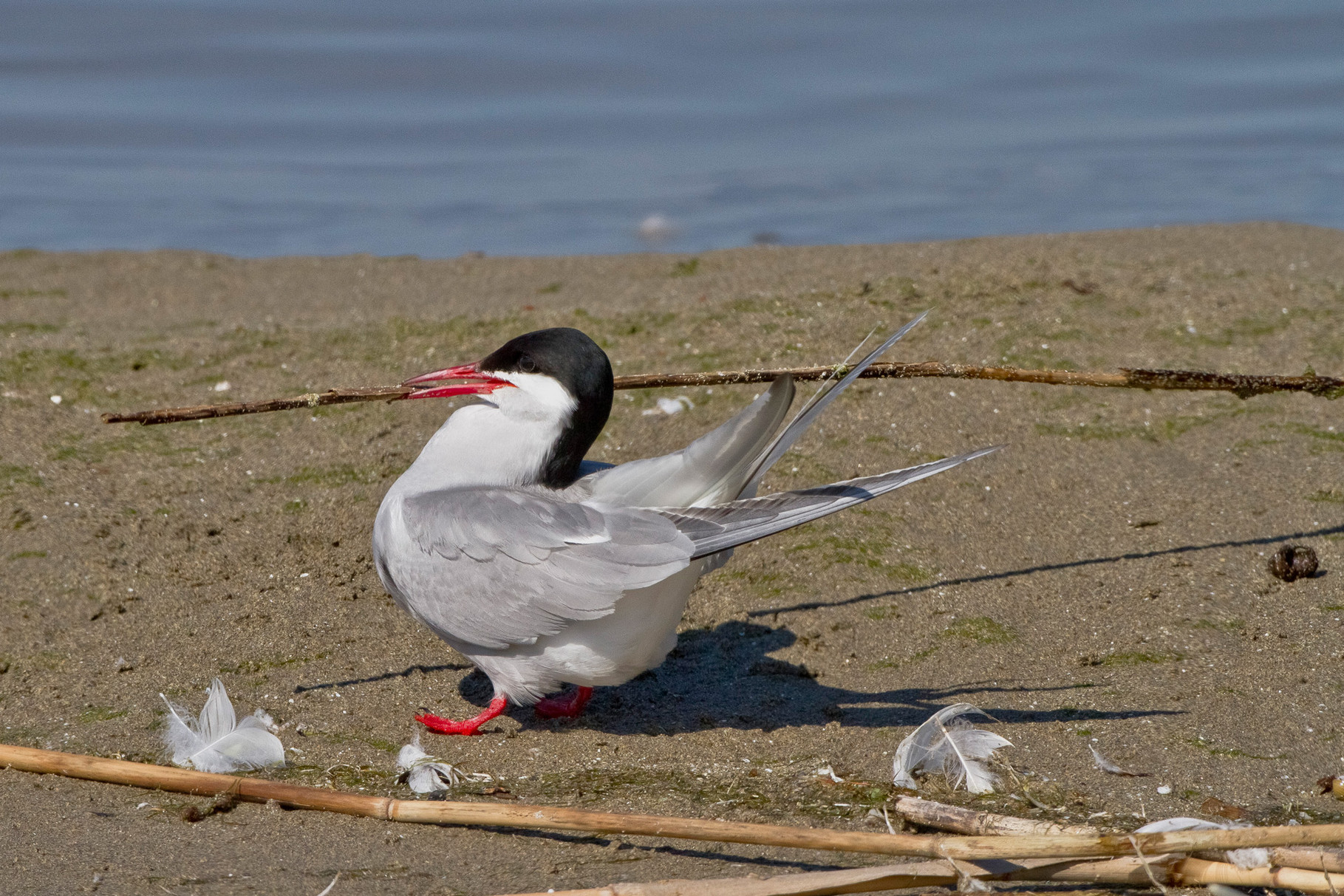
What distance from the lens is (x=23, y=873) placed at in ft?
8.38

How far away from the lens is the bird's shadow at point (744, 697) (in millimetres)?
3348

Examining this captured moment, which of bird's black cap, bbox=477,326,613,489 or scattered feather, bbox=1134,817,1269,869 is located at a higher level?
bird's black cap, bbox=477,326,613,489

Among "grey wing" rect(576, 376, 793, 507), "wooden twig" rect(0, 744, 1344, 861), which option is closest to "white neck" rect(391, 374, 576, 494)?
"grey wing" rect(576, 376, 793, 507)

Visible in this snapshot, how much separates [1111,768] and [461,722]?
1.57 metres

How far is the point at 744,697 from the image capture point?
11.6 feet

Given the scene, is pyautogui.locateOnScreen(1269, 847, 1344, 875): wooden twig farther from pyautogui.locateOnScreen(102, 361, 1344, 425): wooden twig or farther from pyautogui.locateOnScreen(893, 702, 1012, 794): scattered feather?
pyautogui.locateOnScreen(102, 361, 1344, 425): wooden twig

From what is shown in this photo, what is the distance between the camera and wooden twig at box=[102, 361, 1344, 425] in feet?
11.6

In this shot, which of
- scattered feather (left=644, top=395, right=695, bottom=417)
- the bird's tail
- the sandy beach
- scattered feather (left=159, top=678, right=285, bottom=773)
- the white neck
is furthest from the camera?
scattered feather (left=644, top=395, right=695, bottom=417)

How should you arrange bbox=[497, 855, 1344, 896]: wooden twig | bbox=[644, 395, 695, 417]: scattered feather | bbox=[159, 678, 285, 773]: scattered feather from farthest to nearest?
1. bbox=[644, 395, 695, 417]: scattered feather
2. bbox=[159, 678, 285, 773]: scattered feather
3. bbox=[497, 855, 1344, 896]: wooden twig

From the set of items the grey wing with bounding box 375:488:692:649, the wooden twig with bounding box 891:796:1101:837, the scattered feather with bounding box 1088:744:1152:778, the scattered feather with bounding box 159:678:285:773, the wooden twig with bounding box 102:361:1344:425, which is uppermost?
the wooden twig with bounding box 102:361:1344:425

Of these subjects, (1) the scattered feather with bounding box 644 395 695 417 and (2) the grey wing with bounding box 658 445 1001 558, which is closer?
(2) the grey wing with bounding box 658 445 1001 558

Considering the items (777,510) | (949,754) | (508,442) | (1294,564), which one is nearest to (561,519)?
(508,442)

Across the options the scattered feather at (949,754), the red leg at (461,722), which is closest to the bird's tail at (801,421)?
the scattered feather at (949,754)

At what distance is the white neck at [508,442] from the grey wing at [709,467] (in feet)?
0.65
